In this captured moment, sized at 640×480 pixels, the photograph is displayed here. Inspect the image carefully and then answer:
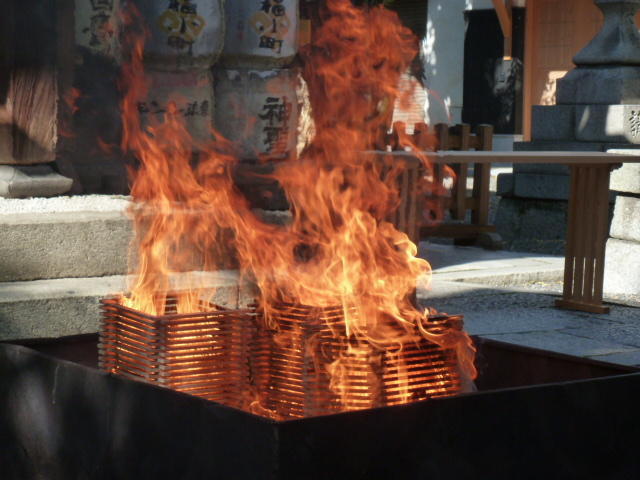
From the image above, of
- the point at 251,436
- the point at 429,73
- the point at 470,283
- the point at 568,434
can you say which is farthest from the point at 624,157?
the point at 429,73

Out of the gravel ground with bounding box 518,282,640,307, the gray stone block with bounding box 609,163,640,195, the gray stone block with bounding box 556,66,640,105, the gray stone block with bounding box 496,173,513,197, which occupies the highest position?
the gray stone block with bounding box 556,66,640,105

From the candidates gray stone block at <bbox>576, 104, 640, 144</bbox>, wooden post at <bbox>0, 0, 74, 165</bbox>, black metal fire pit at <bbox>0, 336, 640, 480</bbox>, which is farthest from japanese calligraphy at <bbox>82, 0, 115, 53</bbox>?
gray stone block at <bbox>576, 104, 640, 144</bbox>

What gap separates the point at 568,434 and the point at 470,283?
459 centimetres

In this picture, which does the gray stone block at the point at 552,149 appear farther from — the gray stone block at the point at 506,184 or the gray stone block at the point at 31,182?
the gray stone block at the point at 31,182

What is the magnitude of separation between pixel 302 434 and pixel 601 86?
8082 millimetres

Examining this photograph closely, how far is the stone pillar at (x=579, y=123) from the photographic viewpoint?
390 inches

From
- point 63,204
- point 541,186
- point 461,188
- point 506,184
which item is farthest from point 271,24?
point 506,184

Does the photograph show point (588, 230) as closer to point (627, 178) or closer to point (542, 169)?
point (627, 178)

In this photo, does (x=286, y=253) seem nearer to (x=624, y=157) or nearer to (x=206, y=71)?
(x=206, y=71)

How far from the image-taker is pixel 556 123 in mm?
10320

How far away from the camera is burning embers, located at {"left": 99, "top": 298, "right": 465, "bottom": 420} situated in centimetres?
318

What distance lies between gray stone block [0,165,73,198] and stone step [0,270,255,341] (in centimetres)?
61

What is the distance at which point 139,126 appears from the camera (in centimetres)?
602

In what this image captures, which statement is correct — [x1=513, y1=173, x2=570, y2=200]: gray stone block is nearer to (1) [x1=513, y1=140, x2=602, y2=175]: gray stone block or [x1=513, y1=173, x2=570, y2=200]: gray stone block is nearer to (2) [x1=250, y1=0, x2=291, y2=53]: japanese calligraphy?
(1) [x1=513, y1=140, x2=602, y2=175]: gray stone block
